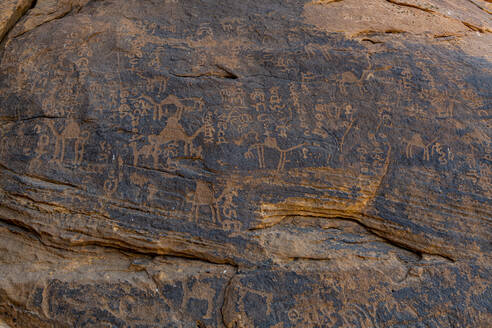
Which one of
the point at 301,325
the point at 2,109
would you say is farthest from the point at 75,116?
the point at 301,325

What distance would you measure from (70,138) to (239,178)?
1613 millimetres

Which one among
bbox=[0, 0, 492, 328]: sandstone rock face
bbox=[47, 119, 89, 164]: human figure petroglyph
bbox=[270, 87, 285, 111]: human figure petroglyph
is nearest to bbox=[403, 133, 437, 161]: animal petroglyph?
bbox=[0, 0, 492, 328]: sandstone rock face

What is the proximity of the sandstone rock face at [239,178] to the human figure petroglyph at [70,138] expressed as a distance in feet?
0.05

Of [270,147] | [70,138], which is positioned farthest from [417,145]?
[70,138]

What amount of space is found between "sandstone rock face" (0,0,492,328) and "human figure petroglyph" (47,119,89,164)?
0.6 inches

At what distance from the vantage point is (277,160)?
3.52 metres

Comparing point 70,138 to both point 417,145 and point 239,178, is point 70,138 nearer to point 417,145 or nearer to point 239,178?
point 239,178

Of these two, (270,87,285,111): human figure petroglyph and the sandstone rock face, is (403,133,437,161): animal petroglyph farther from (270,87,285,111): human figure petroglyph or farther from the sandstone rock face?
(270,87,285,111): human figure petroglyph

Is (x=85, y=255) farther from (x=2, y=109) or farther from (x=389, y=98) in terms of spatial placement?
(x=389, y=98)

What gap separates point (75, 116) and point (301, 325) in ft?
9.02

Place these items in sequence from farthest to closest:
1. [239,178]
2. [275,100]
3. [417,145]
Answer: [275,100]
[417,145]
[239,178]

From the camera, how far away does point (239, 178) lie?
11.3ft

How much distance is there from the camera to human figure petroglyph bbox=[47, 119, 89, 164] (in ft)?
11.5

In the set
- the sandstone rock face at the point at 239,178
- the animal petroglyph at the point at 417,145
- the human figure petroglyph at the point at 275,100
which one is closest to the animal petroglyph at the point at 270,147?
the sandstone rock face at the point at 239,178
